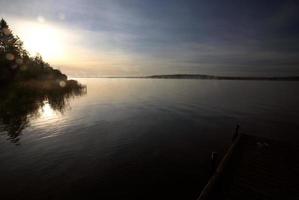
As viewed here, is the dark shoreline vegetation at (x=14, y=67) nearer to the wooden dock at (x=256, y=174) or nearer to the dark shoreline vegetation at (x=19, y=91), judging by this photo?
the dark shoreline vegetation at (x=19, y=91)

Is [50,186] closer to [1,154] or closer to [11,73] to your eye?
[1,154]

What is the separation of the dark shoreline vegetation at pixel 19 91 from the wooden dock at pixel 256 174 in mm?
19902

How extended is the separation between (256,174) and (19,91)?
2106 inches

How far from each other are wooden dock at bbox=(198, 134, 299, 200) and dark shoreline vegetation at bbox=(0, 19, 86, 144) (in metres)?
19.9

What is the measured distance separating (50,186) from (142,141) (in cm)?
901

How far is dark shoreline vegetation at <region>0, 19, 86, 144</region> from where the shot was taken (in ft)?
75.0

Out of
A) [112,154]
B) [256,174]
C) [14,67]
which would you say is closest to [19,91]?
[14,67]

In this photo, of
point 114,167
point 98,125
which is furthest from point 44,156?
point 98,125

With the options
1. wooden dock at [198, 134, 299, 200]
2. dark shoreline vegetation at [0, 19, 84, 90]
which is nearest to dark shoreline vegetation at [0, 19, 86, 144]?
dark shoreline vegetation at [0, 19, 84, 90]

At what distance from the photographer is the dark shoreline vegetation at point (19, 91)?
900 inches

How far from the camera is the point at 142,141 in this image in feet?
55.1

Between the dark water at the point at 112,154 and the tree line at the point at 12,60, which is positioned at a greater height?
the tree line at the point at 12,60

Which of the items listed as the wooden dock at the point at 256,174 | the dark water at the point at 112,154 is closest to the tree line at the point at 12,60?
the dark water at the point at 112,154

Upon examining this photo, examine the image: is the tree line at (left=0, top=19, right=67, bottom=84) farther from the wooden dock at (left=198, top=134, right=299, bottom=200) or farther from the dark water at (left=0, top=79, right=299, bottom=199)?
the wooden dock at (left=198, top=134, right=299, bottom=200)
